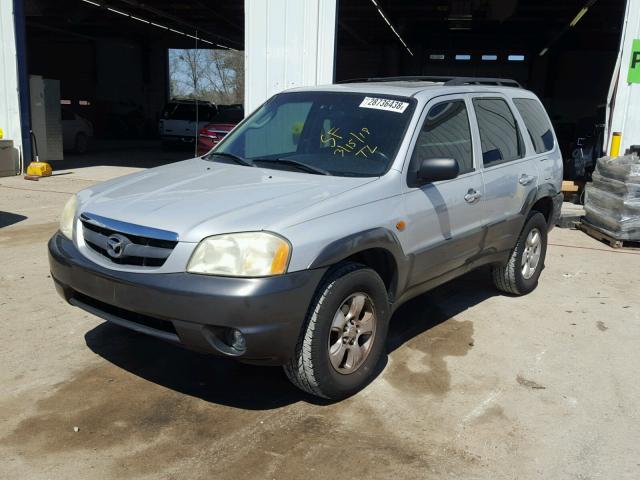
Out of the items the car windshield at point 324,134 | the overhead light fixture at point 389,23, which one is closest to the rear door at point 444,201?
the car windshield at point 324,134

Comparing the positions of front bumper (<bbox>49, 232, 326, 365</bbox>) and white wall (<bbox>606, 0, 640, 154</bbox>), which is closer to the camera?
front bumper (<bbox>49, 232, 326, 365</bbox>)

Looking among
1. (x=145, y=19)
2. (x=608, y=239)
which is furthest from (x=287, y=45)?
(x=145, y=19)

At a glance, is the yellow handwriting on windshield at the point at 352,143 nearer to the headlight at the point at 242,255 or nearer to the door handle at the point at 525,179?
the headlight at the point at 242,255

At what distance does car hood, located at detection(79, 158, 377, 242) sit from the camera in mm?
3125

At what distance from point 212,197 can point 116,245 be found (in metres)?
0.57

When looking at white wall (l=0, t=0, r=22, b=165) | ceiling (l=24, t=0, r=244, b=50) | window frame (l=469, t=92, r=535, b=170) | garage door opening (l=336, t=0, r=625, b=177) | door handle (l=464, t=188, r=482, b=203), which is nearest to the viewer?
door handle (l=464, t=188, r=482, b=203)

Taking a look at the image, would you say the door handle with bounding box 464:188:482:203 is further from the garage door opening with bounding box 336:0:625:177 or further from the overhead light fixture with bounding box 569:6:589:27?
the overhead light fixture with bounding box 569:6:589:27

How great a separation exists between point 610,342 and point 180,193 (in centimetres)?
336

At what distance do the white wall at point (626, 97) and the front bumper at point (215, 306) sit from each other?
775 centimetres

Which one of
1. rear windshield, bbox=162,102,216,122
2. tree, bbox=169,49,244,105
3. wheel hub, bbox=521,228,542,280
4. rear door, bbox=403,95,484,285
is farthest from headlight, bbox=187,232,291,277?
tree, bbox=169,49,244,105

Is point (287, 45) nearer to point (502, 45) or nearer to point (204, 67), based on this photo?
point (502, 45)

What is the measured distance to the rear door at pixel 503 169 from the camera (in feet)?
15.5

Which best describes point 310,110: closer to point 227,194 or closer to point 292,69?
point 227,194

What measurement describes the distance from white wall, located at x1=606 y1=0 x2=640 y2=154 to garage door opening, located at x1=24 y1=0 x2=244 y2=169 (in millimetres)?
11266
